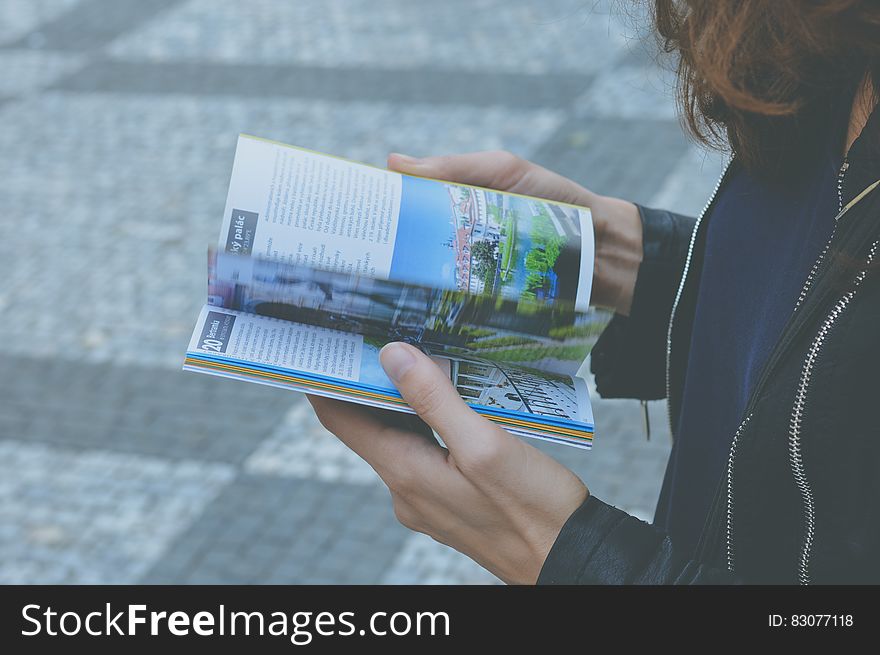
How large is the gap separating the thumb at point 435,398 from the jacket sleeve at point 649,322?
46cm

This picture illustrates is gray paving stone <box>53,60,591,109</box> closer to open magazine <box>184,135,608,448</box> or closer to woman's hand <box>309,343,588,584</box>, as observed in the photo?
open magazine <box>184,135,608,448</box>

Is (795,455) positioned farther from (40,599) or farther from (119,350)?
(119,350)

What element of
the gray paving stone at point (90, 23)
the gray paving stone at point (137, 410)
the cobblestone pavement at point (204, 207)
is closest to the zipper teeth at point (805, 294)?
the cobblestone pavement at point (204, 207)

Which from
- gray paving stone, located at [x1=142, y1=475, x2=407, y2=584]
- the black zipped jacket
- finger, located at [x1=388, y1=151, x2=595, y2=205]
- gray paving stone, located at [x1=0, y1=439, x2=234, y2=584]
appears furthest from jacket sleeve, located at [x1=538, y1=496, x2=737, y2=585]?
gray paving stone, located at [x1=0, y1=439, x2=234, y2=584]

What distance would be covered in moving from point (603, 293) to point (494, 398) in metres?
0.44

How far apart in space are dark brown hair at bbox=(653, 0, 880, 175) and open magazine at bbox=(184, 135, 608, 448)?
26 centimetres

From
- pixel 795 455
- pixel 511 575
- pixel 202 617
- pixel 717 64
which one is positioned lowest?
pixel 202 617

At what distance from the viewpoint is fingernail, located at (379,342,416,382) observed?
1.23 metres

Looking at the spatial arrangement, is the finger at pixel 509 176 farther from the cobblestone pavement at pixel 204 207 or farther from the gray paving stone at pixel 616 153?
the gray paving stone at pixel 616 153

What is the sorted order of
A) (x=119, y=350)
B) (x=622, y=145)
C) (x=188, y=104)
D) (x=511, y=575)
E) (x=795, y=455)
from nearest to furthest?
(x=795, y=455) < (x=511, y=575) < (x=119, y=350) < (x=622, y=145) < (x=188, y=104)

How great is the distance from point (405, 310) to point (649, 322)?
48 centimetres

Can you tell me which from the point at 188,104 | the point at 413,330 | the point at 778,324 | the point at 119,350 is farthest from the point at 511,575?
the point at 188,104

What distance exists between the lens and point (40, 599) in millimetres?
1938

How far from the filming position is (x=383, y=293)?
1283mm
